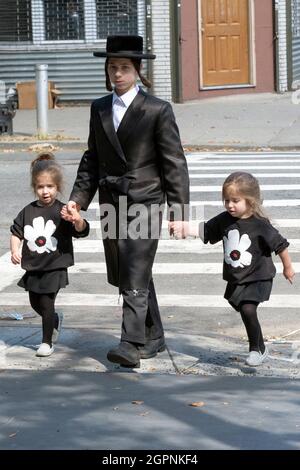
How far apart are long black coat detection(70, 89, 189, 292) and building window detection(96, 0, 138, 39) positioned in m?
17.0

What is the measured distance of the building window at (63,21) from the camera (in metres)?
23.8

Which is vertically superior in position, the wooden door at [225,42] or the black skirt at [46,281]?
the wooden door at [225,42]

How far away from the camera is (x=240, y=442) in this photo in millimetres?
5375

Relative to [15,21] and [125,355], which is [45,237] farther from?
[15,21]

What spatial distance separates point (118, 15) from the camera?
23594 millimetres

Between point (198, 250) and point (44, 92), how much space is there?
837 centimetres

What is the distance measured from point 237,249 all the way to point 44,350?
1379mm

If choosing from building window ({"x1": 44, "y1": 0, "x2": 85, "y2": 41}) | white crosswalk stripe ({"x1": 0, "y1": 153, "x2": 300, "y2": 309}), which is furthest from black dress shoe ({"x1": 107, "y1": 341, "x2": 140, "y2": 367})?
building window ({"x1": 44, "y1": 0, "x2": 85, "y2": 41})

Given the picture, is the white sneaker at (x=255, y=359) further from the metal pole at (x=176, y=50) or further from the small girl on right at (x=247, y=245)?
the metal pole at (x=176, y=50)

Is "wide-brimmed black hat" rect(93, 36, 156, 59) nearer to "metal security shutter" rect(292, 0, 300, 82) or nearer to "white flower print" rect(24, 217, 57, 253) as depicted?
"white flower print" rect(24, 217, 57, 253)

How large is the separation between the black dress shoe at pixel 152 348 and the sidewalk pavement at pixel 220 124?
1117 cm

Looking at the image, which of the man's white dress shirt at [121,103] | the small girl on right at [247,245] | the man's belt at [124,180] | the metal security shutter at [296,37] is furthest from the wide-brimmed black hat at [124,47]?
the metal security shutter at [296,37]

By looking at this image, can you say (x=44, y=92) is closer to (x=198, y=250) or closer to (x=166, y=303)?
(x=198, y=250)

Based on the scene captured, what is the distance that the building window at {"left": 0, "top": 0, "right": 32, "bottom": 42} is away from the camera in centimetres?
2380
